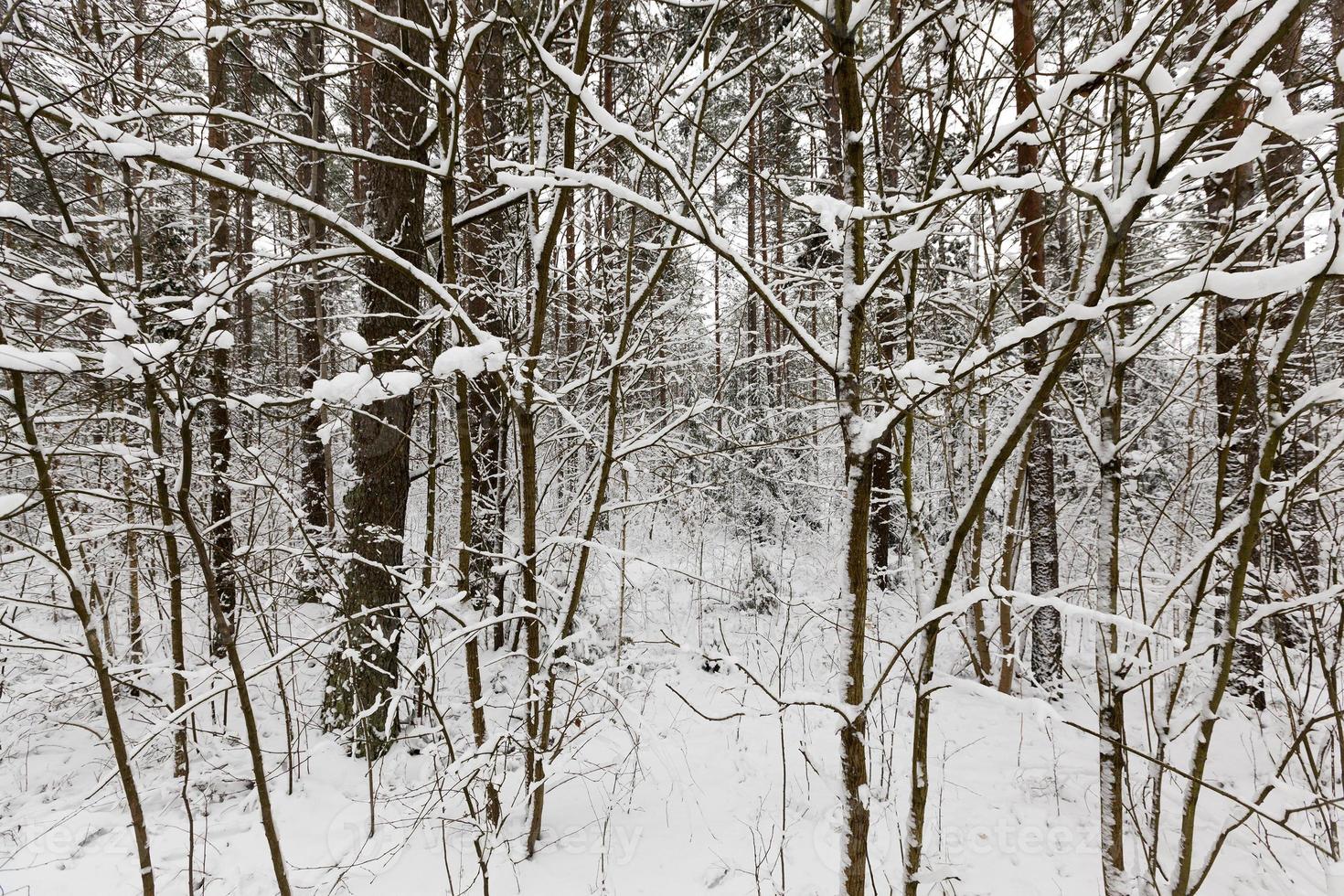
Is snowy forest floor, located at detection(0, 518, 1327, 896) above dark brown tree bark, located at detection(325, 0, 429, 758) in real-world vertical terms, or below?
below

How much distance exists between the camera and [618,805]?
3.35 metres

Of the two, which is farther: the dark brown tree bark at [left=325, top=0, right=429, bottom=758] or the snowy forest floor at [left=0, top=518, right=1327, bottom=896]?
the dark brown tree bark at [left=325, top=0, right=429, bottom=758]

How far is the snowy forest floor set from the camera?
2.77 metres

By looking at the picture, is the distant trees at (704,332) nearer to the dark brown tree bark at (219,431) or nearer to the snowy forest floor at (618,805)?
the dark brown tree bark at (219,431)

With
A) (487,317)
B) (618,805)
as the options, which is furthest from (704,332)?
(618,805)

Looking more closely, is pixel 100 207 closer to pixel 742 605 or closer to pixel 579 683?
pixel 579 683

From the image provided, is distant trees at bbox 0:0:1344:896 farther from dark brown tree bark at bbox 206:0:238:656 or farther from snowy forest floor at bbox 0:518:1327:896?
snowy forest floor at bbox 0:518:1327:896

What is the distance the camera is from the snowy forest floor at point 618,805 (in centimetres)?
277

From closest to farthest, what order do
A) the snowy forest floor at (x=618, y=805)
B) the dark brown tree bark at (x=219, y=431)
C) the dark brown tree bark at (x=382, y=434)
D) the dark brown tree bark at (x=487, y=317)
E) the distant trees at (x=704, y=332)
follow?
the distant trees at (x=704, y=332) → the snowy forest floor at (x=618, y=805) → the dark brown tree bark at (x=382, y=434) → the dark brown tree bark at (x=219, y=431) → the dark brown tree bark at (x=487, y=317)

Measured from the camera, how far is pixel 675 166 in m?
1.37

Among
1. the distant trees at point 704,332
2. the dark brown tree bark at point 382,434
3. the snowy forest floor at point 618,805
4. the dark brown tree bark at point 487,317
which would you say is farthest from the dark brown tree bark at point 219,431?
the dark brown tree bark at point 487,317

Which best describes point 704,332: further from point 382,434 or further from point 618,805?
point 618,805

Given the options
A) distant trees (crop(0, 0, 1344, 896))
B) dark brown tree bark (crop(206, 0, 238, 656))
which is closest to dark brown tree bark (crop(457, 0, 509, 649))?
distant trees (crop(0, 0, 1344, 896))

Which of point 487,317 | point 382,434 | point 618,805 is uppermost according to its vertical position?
point 487,317
